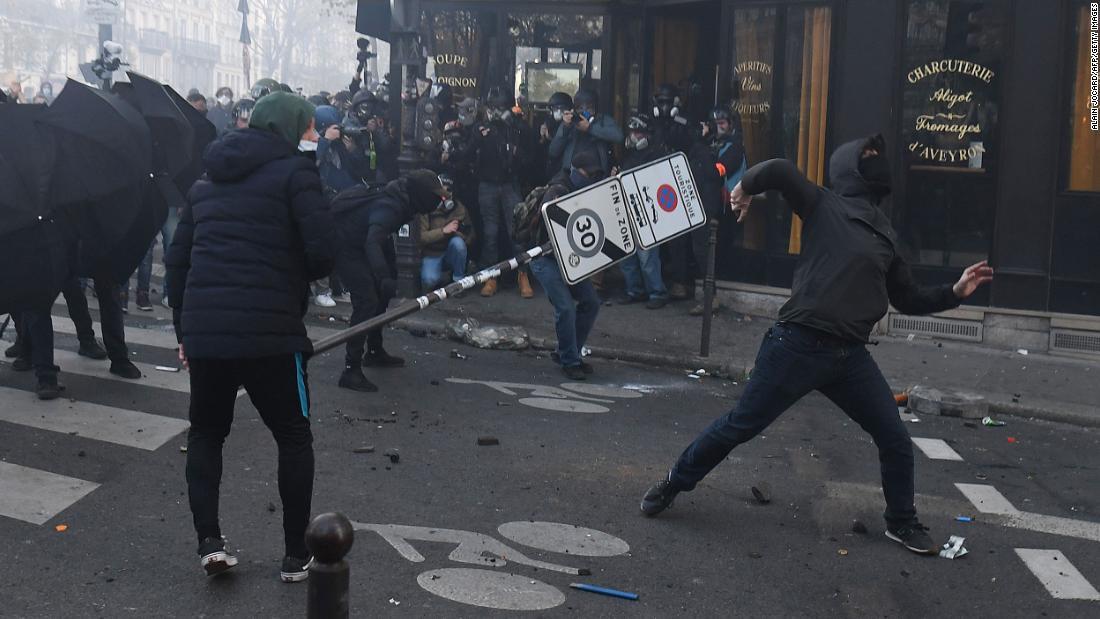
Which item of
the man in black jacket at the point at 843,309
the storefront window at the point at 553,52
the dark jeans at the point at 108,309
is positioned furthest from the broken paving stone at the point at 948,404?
the storefront window at the point at 553,52

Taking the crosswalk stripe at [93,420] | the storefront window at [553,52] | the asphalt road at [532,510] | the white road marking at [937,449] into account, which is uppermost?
the storefront window at [553,52]

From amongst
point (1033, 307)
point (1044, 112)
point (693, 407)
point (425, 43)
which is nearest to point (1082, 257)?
point (1033, 307)

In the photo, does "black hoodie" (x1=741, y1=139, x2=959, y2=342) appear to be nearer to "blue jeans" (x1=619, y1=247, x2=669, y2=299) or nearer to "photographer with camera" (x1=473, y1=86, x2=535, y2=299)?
"blue jeans" (x1=619, y1=247, x2=669, y2=299)

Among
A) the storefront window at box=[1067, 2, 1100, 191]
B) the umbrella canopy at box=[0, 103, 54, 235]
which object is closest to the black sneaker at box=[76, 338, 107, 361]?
the umbrella canopy at box=[0, 103, 54, 235]

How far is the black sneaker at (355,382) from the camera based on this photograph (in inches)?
356

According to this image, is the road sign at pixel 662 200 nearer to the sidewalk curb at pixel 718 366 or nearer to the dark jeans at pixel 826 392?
the sidewalk curb at pixel 718 366

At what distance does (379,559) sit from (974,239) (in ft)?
27.5

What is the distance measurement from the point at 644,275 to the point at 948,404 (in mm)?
4677

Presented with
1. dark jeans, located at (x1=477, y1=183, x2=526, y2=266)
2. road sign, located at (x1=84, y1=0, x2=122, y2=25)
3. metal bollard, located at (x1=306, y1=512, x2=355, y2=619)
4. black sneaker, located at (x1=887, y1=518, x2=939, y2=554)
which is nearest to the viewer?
metal bollard, located at (x1=306, y1=512, x2=355, y2=619)

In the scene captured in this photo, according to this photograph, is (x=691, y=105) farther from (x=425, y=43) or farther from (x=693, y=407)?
(x=693, y=407)

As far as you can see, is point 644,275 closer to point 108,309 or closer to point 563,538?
point 108,309

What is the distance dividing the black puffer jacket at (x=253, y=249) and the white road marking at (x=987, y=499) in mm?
3724

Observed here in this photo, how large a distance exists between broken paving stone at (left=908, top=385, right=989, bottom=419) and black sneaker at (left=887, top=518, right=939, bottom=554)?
135 inches

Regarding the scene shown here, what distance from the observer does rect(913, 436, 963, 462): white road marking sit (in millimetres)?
7829
